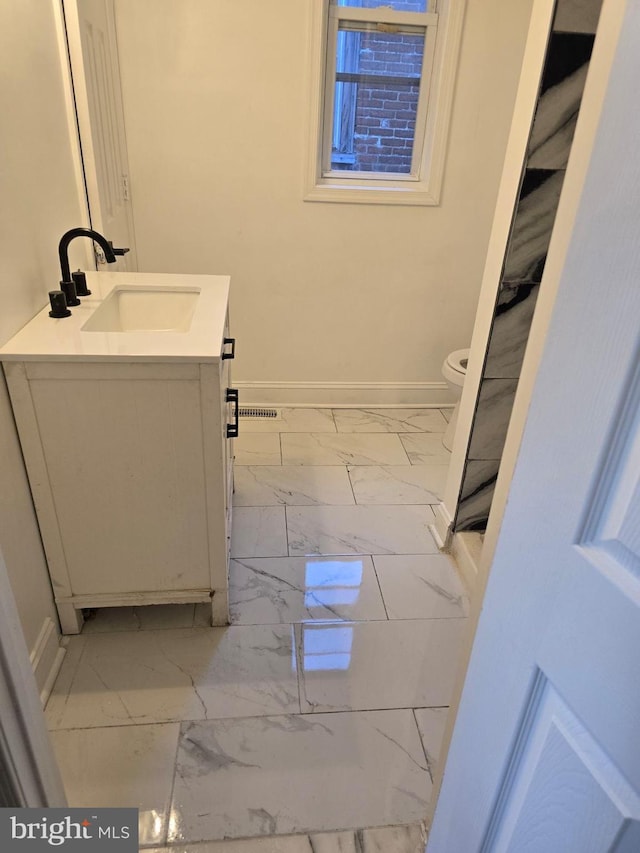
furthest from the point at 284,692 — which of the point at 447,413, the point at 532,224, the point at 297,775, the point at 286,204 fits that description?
the point at 286,204

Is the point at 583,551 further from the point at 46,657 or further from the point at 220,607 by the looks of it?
the point at 46,657

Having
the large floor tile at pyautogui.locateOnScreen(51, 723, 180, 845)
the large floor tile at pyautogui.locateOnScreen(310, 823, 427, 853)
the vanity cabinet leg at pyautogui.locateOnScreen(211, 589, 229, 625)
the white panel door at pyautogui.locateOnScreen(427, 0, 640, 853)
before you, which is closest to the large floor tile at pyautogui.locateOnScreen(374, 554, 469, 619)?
the vanity cabinet leg at pyautogui.locateOnScreen(211, 589, 229, 625)

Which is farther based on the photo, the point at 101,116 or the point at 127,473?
the point at 101,116

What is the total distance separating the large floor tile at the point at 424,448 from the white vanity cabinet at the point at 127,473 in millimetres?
1233

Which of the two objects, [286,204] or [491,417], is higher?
[286,204]

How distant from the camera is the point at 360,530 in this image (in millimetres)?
2230

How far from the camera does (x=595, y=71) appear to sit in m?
0.84

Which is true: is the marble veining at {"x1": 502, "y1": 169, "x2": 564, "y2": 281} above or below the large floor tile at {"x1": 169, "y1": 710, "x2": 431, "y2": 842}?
above

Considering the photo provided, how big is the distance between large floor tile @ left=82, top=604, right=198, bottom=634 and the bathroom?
46.2 inches

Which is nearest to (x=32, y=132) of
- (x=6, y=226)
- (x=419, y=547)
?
(x=6, y=226)

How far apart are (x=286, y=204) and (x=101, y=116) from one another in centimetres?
88

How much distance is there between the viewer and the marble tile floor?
1300mm

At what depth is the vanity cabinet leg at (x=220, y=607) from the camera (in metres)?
1.74

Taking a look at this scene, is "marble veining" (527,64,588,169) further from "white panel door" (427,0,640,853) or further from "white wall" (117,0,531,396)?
"white wall" (117,0,531,396)
